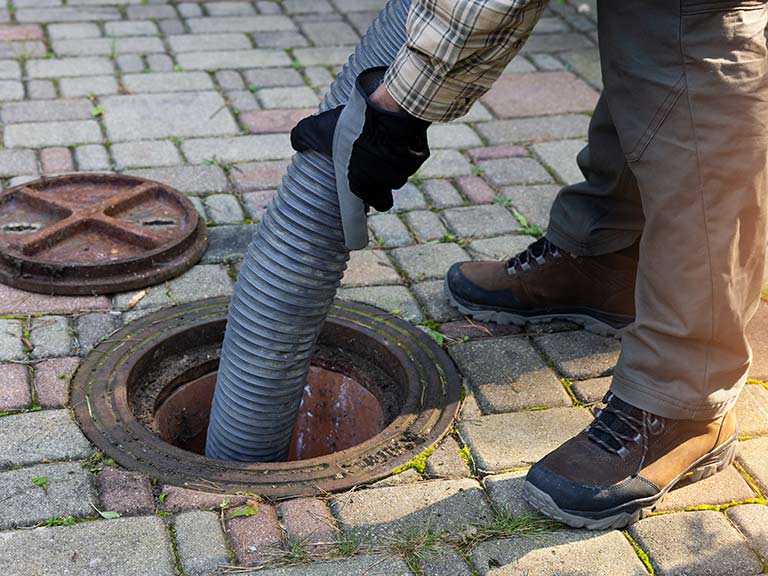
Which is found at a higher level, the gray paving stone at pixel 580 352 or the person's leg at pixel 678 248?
the person's leg at pixel 678 248

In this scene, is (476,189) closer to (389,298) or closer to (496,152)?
(496,152)

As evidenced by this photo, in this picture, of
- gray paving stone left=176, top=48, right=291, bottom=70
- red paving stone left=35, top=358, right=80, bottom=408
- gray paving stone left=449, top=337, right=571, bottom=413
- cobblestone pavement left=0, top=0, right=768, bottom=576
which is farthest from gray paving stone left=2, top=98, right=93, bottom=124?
gray paving stone left=449, top=337, right=571, bottom=413

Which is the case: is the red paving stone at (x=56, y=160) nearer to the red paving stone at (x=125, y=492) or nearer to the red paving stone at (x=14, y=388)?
the red paving stone at (x=14, y=388)

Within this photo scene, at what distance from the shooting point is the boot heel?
274cm

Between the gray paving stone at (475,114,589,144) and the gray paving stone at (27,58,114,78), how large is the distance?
6.33 ft

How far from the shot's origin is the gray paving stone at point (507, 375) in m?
3.05

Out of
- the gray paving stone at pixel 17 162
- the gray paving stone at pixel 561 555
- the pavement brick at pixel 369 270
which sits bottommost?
the gray paving stone at pixel 17 162

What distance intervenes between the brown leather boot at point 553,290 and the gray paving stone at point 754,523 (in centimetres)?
87

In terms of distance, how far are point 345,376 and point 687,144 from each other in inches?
55.4

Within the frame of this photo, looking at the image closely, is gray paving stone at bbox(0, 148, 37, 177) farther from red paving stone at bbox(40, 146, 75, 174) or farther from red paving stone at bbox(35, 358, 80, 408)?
red paving stone at bbox(35, 358, 80, 408)

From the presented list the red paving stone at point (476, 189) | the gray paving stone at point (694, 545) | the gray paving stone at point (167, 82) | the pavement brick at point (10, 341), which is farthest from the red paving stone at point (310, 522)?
the gray paving stone at point (167, 82)

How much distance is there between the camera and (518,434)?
2.91 m

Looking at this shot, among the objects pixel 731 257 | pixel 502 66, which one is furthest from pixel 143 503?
pixel 731 257

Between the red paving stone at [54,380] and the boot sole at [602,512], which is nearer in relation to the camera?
the boot sole at [602,512]
